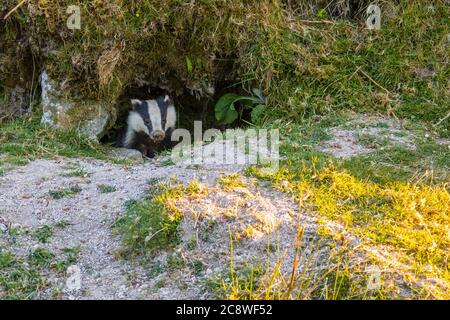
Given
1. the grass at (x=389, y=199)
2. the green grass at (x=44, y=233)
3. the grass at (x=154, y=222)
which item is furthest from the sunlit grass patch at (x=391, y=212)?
the green grass at (x=44, y=233)

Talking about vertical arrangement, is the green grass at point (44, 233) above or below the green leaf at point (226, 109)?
below

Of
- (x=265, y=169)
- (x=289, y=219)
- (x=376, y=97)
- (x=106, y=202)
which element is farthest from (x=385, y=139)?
(x=106, y=202)

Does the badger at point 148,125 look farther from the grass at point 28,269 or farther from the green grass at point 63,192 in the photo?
the grass at point 28,269

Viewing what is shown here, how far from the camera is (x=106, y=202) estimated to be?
428cm

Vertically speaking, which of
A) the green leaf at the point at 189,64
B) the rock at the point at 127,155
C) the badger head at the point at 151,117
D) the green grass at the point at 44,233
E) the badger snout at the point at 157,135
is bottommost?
the green grass at the point at 44,233

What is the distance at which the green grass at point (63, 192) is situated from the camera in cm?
441

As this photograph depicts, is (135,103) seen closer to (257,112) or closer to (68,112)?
(68,112)

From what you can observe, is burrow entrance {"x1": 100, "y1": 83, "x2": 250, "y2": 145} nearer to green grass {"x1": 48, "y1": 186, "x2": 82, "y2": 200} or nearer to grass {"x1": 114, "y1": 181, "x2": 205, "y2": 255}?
green grass {"x1": 48, "y1": 186, "x2": 82, "y2": 200}

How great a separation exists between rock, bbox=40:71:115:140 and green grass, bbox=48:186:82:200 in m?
1.64

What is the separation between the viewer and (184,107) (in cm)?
780

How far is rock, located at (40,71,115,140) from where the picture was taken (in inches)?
237

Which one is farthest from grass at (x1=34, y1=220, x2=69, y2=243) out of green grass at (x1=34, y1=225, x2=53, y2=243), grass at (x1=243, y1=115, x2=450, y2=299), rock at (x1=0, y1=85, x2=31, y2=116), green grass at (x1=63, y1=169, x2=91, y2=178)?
rock at (x1=0, y1=85, x2=31, y2=116)

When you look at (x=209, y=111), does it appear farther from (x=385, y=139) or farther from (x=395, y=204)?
(x=395, y=204)

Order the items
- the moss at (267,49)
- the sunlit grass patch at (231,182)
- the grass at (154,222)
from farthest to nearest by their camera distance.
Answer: the moss at (267,49) → the sunlit grass patch at (231,182) → the grass at (154,222)
